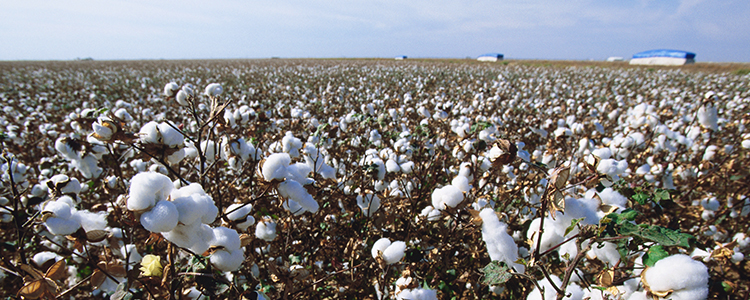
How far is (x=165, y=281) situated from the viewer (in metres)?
1.01

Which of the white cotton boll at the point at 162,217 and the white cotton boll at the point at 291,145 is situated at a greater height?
the white cotton boll at the point at 162,217

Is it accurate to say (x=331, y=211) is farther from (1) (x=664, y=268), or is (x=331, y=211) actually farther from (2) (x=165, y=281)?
(1) (x=664, y=268)

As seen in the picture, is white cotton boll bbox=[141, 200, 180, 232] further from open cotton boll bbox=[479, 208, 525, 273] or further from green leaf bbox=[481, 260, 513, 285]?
open cotton boll bbox=[479, 208, 525, 273]

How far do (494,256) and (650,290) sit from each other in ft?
1.34

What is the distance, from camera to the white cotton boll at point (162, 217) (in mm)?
655

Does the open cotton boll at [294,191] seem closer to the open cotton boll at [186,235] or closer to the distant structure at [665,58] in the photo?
the open cotton boll at [186,235]

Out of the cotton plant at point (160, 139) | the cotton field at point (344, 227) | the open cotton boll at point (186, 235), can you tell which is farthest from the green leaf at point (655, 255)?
the cotton plant at point (160, 139)

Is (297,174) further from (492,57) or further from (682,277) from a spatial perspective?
(492,57)

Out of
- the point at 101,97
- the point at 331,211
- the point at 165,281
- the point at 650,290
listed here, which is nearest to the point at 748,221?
the point at 650,290

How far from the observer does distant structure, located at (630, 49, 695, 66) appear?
3566cm

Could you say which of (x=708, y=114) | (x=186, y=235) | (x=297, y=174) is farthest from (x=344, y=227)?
(x=708, y=114)

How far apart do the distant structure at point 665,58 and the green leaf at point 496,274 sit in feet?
148

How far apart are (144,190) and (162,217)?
77 mm

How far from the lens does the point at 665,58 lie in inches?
1448
